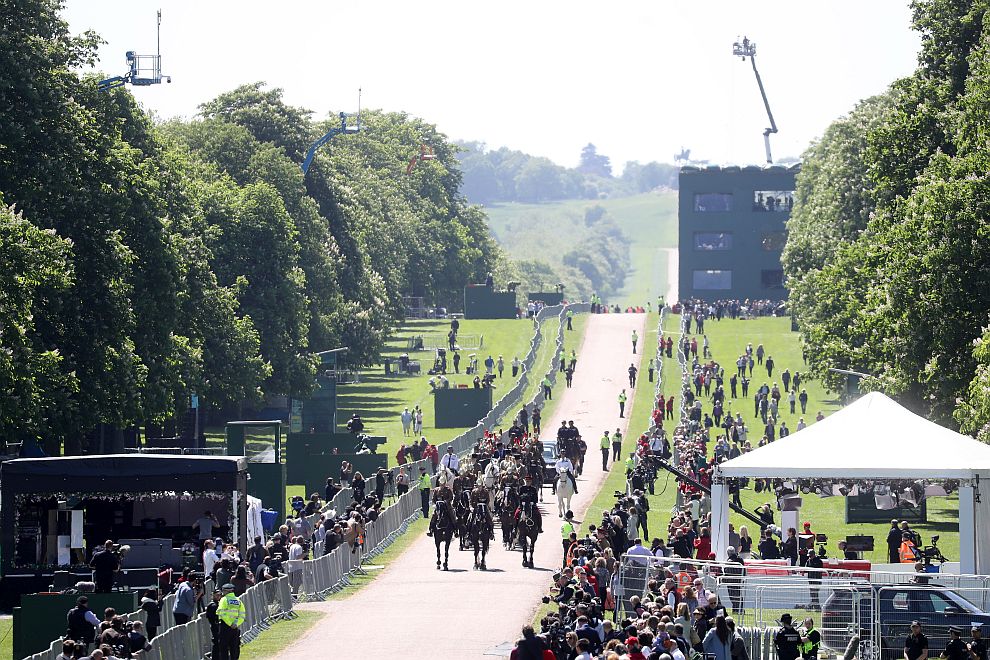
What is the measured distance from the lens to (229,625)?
29.5 metres

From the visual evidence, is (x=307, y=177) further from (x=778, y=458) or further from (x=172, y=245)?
(x=778, y=458)

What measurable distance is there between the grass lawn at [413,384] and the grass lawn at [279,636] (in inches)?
1499

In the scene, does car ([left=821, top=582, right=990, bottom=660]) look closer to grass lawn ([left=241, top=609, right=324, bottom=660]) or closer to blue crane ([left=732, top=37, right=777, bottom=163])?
grass lawn ([left=241, top=609, right=324, bottom=660])

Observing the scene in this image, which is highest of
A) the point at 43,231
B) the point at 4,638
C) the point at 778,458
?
the point at 43,231

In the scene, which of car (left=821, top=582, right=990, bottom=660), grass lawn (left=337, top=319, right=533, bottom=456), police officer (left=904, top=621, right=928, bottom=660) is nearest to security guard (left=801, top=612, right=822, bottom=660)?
police officer (left=904, top=621, right=928, bottom=660)

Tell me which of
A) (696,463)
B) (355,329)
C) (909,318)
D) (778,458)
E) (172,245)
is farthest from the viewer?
(355,329)

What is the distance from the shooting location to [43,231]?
48.5 metres

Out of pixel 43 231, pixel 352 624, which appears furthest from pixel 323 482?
pixel 352 624

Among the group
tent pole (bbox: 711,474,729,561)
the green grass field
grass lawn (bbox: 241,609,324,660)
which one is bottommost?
the green grass field

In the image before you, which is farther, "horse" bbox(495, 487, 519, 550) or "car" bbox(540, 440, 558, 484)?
"car" bbox(540, 440, 558, 484)

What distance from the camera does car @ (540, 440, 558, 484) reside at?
56.4 meters

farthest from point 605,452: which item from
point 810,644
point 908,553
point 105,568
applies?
point 810,644

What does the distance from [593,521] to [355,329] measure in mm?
48858

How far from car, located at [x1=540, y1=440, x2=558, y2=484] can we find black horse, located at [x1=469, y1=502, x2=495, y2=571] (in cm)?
1242
